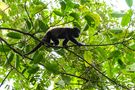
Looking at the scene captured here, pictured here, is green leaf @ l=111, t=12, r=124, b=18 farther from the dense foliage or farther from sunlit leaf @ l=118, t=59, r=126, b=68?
sunlit leaf @ l=118, t=59, r=126, b=68

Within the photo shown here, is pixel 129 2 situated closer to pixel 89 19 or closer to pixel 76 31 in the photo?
pixel 89 19

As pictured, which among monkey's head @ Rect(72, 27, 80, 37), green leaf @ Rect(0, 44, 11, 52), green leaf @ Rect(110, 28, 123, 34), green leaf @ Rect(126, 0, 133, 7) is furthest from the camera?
monkey's head @ Rect(72, 27, 80, 37)

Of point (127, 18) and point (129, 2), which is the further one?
point (127, 18)

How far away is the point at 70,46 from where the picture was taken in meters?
1.70

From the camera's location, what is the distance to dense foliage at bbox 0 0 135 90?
1.79 meters

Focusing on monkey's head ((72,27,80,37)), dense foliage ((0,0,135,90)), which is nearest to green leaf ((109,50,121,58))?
dense foliage ((0,0,135,90))

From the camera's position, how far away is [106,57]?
1990 millimetres

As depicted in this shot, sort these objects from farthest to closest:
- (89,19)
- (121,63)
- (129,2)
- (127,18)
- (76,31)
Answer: (76,31)
(121,63)
(89,19)
(127,18)
(129,2)

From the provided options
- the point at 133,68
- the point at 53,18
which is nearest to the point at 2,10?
the point at 53,18

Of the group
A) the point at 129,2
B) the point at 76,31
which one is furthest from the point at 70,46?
the point at 76,31

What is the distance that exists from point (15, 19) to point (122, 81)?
103 centimetres

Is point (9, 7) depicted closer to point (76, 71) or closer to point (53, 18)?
point (53, 18)

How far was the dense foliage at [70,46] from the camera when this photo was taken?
1.79 meters

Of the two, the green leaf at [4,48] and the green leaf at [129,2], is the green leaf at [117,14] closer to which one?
the green leaf at [129,2]
